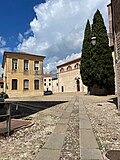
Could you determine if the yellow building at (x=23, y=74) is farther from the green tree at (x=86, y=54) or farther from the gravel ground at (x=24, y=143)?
the gravel ground at (x=24, y=143)

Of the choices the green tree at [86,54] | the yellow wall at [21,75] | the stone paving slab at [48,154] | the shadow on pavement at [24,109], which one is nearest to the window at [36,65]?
the yellow wall at [21,75]

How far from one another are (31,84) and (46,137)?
2804 cm

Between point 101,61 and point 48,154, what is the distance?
74.4ft

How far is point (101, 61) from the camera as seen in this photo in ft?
82.4

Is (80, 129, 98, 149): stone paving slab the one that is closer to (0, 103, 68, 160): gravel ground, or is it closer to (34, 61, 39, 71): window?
(0, 103, 68, 160): gravel ground

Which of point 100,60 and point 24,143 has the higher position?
point 100,60

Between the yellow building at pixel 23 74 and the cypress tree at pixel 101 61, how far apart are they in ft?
37.7

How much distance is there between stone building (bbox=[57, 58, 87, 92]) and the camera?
143 feet

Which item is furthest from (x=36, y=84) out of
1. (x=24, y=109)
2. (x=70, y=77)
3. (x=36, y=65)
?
(x=24, y=109)

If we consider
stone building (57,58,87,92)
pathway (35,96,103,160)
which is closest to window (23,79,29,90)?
stone building (57,58,87,92)

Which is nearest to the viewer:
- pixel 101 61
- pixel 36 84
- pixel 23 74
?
pixel 101 61

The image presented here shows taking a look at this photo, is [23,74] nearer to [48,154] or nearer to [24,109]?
[24,109]

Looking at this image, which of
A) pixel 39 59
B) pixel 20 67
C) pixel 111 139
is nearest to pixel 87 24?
pixel 39 59

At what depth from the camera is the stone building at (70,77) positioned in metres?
43.6
